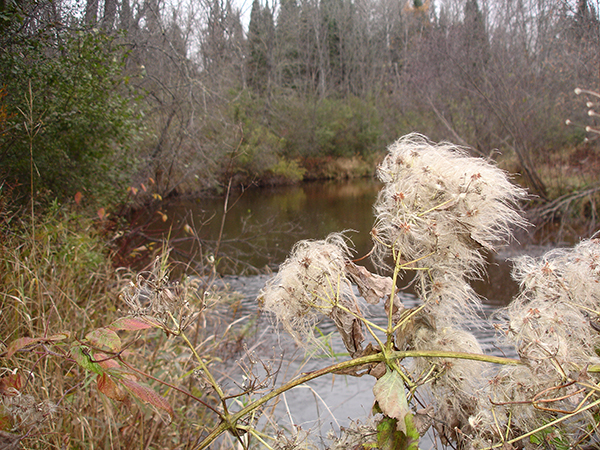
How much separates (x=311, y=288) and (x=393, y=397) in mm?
268

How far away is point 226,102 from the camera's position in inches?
393

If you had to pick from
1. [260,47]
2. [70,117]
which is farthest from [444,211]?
[260,47]

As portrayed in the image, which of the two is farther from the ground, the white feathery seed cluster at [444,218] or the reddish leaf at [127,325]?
the white feathery seed cluster at [444,218]

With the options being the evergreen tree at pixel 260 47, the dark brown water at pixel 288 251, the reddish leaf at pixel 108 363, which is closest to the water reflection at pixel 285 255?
the dark brown water at pixel 288 251

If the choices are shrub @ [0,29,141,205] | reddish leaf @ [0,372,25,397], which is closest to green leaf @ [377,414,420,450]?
reddish leaf @ [0,372,25,397]

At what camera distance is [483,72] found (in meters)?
12.6

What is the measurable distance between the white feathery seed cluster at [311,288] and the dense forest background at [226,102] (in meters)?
1.86

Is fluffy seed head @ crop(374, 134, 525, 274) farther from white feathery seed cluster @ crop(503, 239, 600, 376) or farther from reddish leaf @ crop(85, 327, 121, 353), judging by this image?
reddish leaf @ crop(85, 327, 121, 353)

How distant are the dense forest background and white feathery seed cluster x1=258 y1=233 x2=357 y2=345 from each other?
1855 mm

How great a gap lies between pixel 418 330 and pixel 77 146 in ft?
18.8

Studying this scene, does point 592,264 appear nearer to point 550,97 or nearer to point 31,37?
point 31,37

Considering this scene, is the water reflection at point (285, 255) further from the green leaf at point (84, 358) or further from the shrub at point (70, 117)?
the shrub at point (70, 117)

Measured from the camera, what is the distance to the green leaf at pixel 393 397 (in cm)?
71

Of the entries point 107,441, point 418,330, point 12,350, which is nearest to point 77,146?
point 107,441
